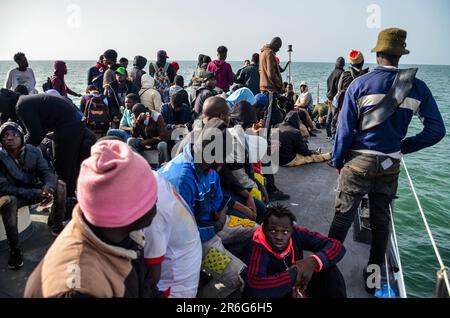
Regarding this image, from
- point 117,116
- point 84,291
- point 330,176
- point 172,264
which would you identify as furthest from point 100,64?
point 84,291

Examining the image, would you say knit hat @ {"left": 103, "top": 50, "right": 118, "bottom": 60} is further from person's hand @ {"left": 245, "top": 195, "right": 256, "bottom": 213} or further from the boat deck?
person's hand @ {"left": 245, "top": 195, "right": 256, "bottom": 213}

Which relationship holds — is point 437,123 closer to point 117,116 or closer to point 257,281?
point 257,281

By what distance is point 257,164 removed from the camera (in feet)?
15.2

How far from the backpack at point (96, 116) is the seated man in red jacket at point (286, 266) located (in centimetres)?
357

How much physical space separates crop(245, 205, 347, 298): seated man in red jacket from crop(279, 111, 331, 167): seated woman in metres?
3.86

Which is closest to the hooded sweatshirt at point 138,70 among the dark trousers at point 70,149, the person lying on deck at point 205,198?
the dark trousers at point 70,149

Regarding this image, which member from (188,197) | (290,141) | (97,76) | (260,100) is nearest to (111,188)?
(188,197)

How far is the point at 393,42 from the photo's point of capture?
2789 mm

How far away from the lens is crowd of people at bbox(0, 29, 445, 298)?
1.41 m

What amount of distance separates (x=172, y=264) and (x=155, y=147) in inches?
136

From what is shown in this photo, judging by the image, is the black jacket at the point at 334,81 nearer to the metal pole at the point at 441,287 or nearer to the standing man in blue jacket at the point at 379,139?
the standing man in blue jacket at the point at 379,139

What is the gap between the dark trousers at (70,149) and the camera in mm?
3988

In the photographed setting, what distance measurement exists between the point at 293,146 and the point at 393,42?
13.1 ft

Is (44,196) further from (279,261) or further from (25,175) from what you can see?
(279,261)
